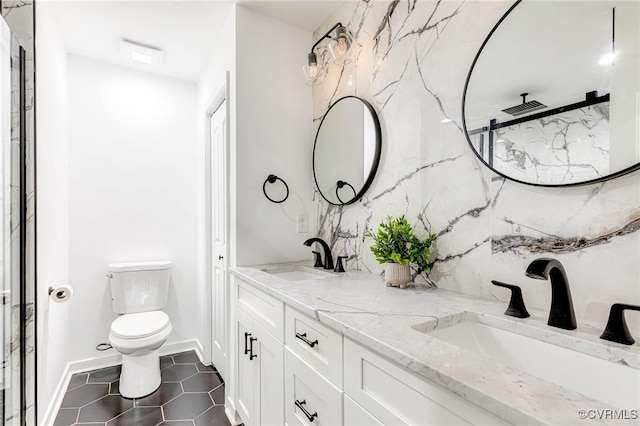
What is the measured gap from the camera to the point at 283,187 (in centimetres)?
210

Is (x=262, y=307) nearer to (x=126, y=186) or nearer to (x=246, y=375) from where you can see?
(x=246, y=375)

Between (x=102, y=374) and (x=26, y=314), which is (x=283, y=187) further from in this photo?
(x=102, y=374)

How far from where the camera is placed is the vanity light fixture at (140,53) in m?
2.33

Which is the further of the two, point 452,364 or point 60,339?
point 60,339

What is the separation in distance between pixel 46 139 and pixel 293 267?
5.29 feet

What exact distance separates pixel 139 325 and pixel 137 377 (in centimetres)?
34

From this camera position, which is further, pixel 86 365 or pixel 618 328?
pixel 86 365

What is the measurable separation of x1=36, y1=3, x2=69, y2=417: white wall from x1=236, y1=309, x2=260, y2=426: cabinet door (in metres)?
1.02

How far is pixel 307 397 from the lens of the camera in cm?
112

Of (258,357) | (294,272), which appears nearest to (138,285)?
(294,272)

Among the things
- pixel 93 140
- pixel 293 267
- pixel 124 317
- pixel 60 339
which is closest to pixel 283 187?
pixel 293 267

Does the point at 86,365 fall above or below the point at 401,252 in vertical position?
below

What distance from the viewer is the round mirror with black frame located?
5.60 feet

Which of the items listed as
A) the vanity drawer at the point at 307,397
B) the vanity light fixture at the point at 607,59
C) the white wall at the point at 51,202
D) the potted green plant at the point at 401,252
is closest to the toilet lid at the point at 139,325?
the white wall at the point at 51,202
